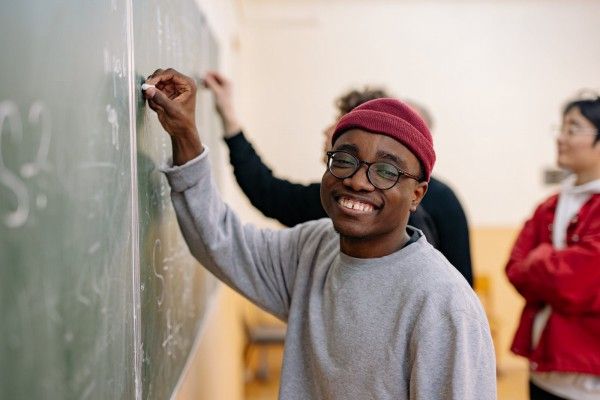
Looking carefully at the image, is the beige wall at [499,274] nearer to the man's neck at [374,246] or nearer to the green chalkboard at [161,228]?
the green chalkboard at [161,228]

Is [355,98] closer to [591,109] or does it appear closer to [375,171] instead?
[375,171]

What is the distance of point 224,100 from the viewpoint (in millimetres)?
1969

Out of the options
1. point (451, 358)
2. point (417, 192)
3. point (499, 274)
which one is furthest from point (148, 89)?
point (499, 274)

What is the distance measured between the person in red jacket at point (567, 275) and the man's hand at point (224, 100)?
102 centimetres

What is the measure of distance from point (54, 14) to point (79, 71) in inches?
3.8

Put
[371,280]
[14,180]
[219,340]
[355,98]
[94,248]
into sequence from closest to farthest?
[14,180] < [94,248] < [371,280] < [355,98] < [219,340]

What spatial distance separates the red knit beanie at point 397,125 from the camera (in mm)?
1182

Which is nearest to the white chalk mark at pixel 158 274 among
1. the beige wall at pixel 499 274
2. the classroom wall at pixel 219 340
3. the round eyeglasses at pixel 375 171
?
the classroom wall at pixel 219 340

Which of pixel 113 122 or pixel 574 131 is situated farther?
pixel 574 131

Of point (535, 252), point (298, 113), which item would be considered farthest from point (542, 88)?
point (535, 252)

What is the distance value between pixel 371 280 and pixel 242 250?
0.36 metres

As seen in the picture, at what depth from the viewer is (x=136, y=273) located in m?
1.12

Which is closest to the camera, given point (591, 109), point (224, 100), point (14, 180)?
point (14, 180)

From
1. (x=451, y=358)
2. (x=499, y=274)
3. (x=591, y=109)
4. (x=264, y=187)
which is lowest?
(x=499, y=274)
